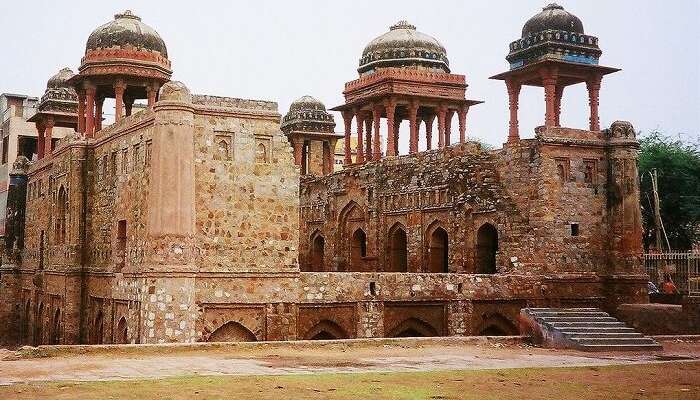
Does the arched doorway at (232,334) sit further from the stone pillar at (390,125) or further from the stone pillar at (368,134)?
the stone pillar at (368,134)

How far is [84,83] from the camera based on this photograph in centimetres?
3084

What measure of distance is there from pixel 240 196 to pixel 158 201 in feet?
7.69

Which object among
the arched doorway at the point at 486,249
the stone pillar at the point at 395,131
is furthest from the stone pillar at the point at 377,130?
the arched doorway at the point at 486,249

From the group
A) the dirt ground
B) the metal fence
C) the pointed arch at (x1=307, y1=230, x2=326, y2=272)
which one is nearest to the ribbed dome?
the pointed arch at (x1=307, y1=230, x2=326, y2=272)

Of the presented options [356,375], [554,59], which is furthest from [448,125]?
[356,375]

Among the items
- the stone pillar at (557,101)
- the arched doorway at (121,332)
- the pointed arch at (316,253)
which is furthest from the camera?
the pointed arch at (316,253)

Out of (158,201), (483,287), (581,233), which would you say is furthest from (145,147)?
(581,233)

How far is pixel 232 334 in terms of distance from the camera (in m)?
23.8

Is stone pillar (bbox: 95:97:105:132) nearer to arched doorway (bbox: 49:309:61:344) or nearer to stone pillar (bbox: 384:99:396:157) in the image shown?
arched doorway (bbox: 49:309:61:344)

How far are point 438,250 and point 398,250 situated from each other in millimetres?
2454

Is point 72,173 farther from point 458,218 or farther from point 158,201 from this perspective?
point 458,218

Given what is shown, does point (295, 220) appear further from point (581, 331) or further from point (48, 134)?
point (48, 134)

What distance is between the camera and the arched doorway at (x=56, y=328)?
30.6 m

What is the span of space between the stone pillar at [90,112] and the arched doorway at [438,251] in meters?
12.5
